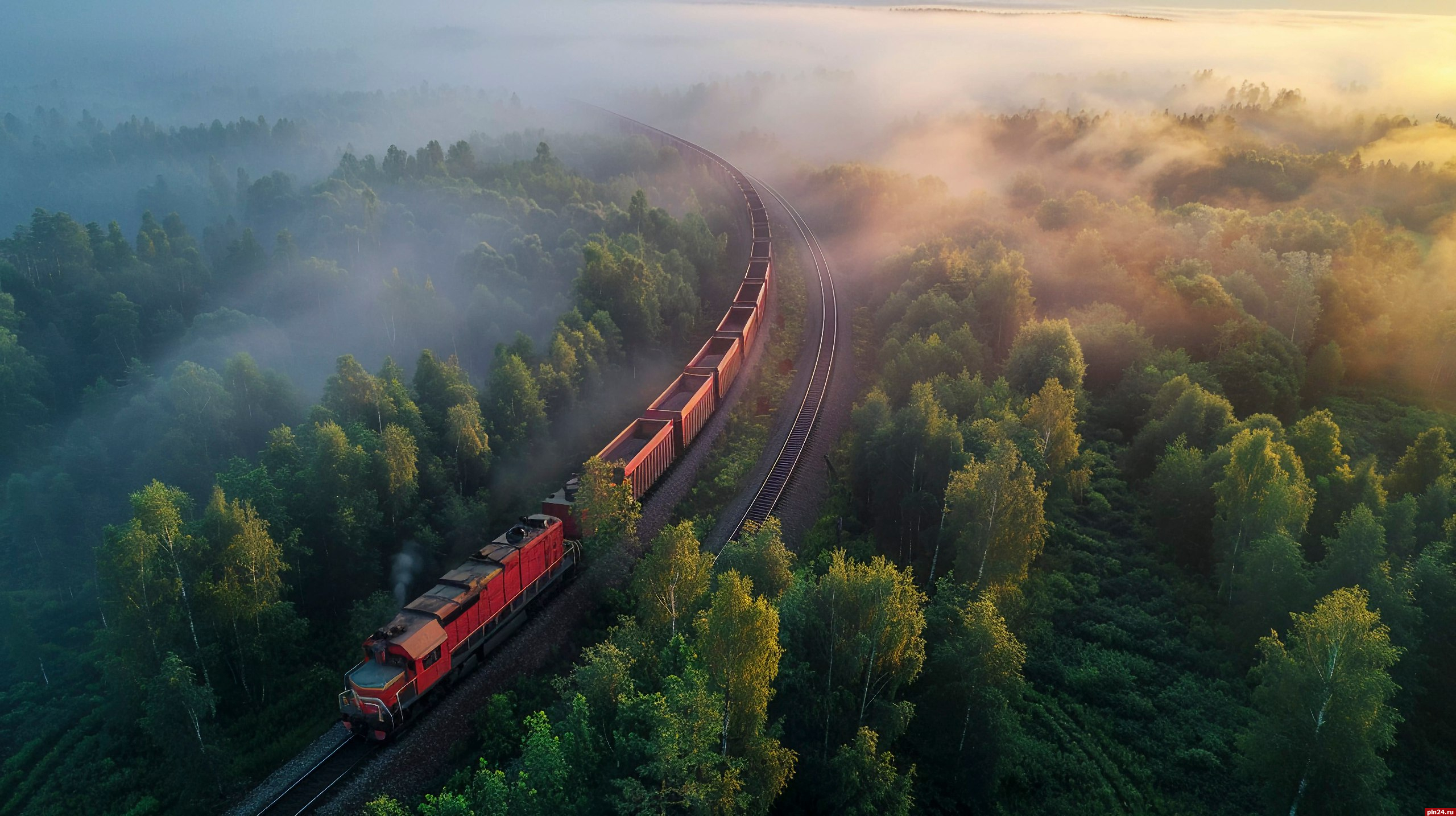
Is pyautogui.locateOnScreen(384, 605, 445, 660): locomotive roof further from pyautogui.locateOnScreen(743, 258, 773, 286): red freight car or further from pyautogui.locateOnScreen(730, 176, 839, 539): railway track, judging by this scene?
pyautogui.locateOnScreen(743, 258, 773, 286): red freight car

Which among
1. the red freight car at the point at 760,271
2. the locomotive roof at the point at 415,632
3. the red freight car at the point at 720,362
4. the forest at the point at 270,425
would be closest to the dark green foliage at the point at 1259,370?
the red freight car at the point at 720,362

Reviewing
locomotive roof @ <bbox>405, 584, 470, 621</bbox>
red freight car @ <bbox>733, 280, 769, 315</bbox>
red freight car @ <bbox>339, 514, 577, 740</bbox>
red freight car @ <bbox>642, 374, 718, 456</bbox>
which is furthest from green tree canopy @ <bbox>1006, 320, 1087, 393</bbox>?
locomotive roof @ <bbox>405, 584, 470, 621</bbox>

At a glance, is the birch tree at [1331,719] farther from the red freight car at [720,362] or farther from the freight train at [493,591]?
the red freight car at [720,362]

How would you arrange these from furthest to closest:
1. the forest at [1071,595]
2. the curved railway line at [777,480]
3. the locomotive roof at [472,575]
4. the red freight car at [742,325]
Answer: the red freight car at [742,325] < the locomotive roof at [472,575] < the curved railway line at [777,480] < the forest at [1071,595]

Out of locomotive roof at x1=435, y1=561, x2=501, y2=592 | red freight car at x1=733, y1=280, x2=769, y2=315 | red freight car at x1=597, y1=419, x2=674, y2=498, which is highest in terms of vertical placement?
red freight car at x1=733, y1=280, x2=769, y2=315

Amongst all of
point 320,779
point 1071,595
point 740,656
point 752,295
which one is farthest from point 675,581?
point 752,295
